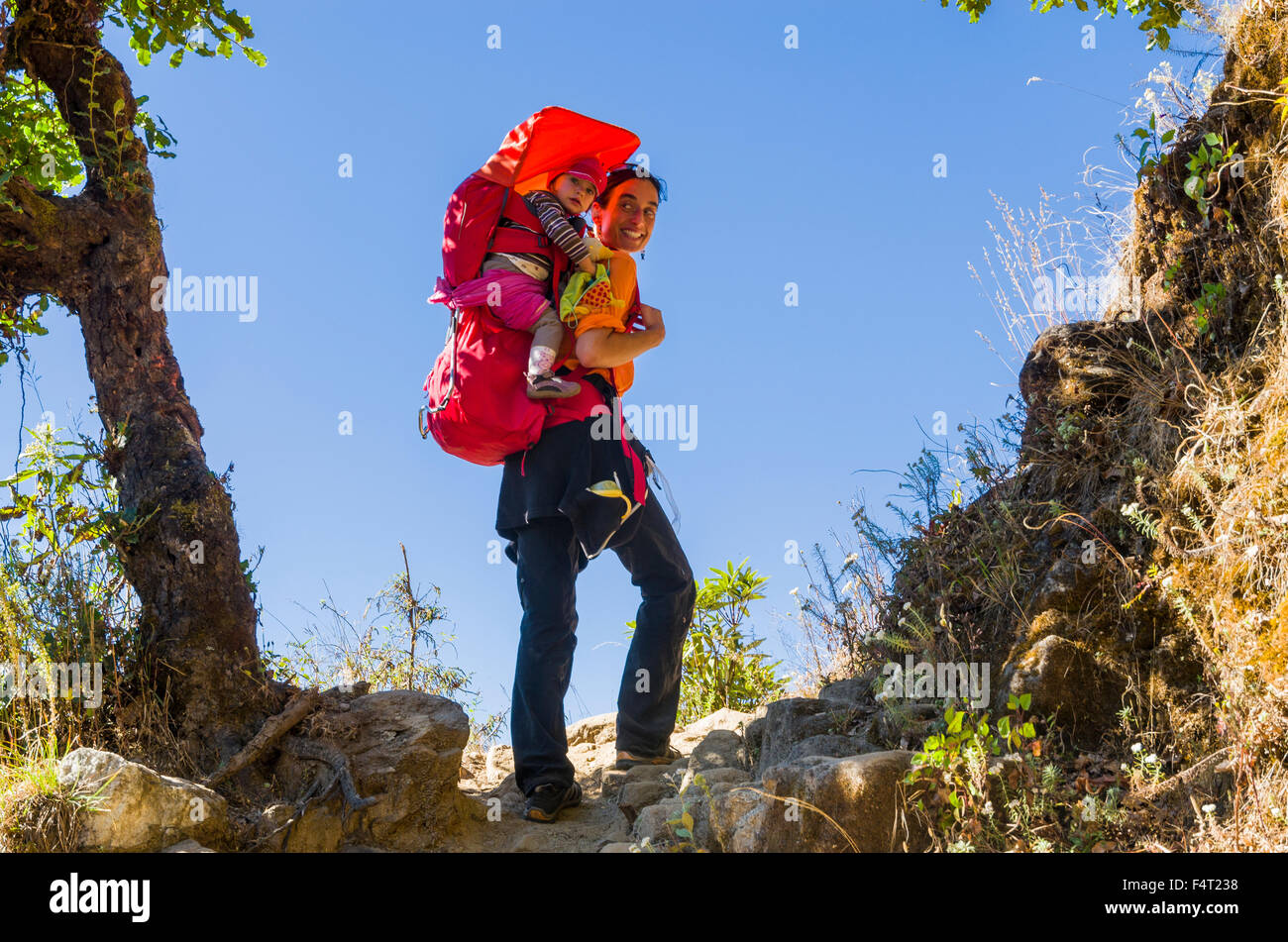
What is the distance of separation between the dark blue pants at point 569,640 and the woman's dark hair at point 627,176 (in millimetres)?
1679

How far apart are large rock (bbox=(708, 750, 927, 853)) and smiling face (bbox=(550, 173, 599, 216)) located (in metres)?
3.02

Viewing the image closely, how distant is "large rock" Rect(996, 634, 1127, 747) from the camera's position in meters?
4.29

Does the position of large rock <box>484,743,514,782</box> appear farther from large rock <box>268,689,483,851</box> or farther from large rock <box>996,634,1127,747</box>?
large rock <box>996,634,1127,747</box>

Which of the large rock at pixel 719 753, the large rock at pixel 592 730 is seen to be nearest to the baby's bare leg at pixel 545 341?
the large rock at pixel 719 753

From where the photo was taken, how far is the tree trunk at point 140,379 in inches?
207

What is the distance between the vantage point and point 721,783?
4.80m

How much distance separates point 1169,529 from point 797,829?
2144 millimetres

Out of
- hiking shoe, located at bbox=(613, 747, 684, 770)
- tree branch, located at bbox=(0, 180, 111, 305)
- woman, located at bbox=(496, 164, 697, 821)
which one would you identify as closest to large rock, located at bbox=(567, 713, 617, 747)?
hiking shoe, located at bbox=(613, 747, 684, 770)

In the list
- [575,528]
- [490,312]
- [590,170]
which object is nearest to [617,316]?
[490,312]

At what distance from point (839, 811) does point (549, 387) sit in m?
2.33

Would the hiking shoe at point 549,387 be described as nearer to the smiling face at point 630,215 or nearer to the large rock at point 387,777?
the smiling face at point 630,215

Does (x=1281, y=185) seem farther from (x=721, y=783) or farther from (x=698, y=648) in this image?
(x=698, y=648)

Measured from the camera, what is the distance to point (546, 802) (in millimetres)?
5082
